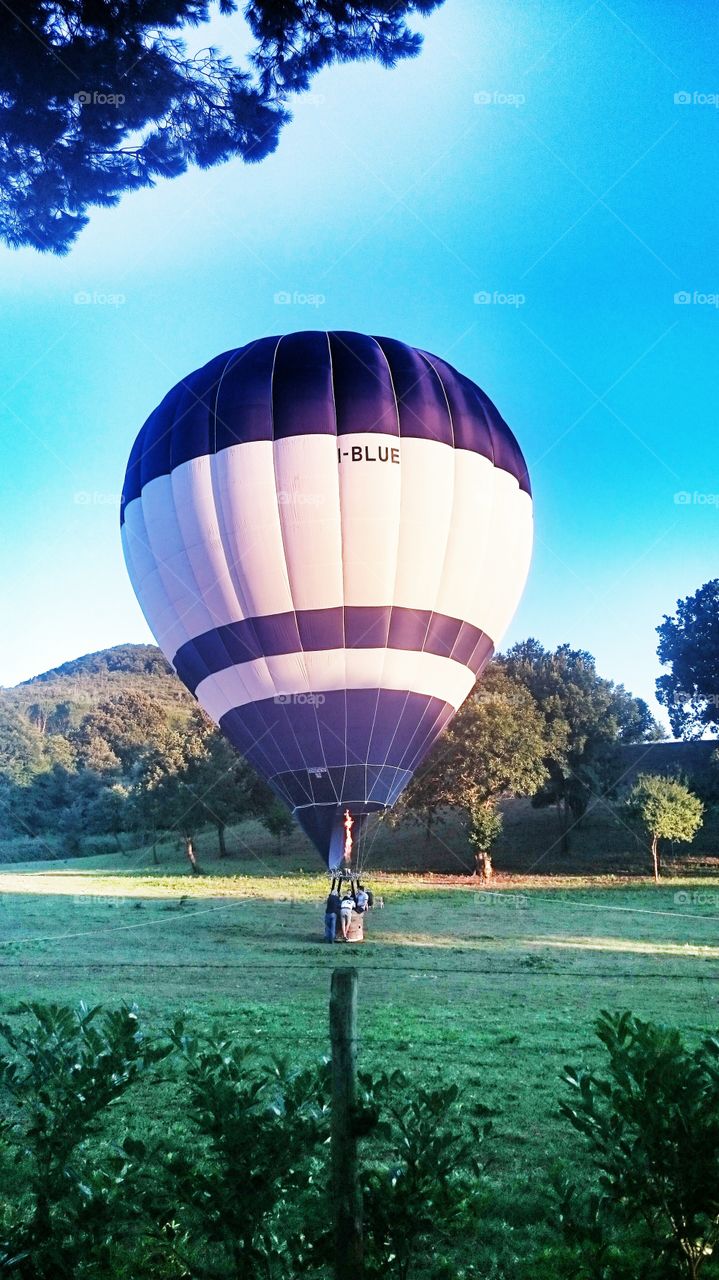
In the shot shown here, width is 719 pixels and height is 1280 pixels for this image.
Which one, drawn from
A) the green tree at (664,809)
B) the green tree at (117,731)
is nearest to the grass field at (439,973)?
the green tree at (664,809)

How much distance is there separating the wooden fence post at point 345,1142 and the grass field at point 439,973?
1557mm

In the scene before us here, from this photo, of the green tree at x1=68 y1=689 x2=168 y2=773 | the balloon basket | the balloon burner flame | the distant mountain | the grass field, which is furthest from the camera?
the distant mountain

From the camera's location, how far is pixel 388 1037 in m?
A: 8.91

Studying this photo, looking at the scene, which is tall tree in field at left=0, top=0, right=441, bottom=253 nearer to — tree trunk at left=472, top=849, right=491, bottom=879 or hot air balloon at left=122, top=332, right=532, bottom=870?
hot air balloon at left=122, top=332, right=532, bottom=870

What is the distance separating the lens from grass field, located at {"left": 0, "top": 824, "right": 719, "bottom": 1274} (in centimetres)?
754

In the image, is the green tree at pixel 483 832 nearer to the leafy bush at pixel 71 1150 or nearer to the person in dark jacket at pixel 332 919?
the person in dark jacket at pixel 332 919

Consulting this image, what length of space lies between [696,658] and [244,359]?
36043 mm

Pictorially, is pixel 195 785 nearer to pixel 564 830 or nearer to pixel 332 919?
pixel 564 830

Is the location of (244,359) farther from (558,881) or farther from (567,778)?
(567,778)

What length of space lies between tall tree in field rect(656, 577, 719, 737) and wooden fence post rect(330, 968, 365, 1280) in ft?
151

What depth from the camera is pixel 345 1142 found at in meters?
3.49

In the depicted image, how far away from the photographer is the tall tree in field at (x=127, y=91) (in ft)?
25.1

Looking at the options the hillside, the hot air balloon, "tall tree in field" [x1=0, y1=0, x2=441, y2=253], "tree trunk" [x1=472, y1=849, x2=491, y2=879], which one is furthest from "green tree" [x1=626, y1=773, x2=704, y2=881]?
"tall tree in field" [x1=0, y1=0, x2=441, y2=253]

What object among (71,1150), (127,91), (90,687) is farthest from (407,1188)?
(90,687)
